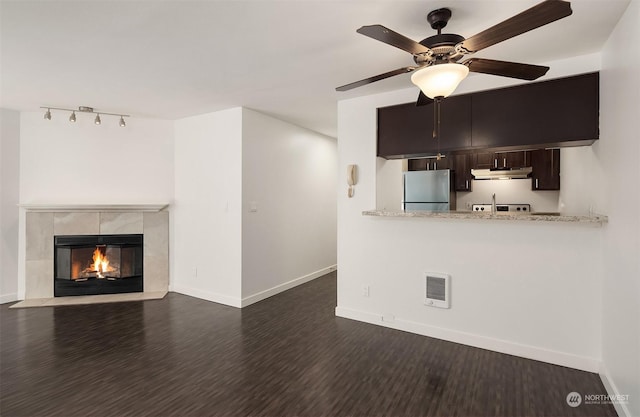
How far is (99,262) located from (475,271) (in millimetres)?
5004

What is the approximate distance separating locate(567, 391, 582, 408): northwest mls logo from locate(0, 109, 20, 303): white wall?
6.18m

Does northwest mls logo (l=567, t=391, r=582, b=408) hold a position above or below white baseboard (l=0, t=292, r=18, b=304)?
below

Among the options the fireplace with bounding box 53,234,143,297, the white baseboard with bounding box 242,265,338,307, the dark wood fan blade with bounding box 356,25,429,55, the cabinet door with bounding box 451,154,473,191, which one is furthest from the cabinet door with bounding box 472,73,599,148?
the fireplace with bounding box 53,234,143,297

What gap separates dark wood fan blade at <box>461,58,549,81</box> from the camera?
5.95 ft

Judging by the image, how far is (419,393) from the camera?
2301 millimetres

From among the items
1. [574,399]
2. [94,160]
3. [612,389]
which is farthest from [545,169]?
[94,160]

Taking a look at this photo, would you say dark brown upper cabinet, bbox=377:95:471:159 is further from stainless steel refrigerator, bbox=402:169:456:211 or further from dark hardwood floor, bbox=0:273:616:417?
dark hardwood floor, bbox=0:273:616:417

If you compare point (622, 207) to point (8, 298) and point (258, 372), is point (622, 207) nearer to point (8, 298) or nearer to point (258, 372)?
point (258, 372)

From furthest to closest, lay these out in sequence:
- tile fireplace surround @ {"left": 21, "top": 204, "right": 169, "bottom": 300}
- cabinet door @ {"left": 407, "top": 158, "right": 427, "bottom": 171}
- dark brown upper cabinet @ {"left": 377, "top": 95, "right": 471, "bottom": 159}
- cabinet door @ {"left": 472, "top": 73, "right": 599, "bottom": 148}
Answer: cabinet door @ {"left": 407, "top": 158, "right": 427, "bottom": 171}
tile fireplace surround @ {"left": 21, "top": 204, "right": 169, "bottom": 300}
dark brown upper cabinet @ {"left": 377, "top": 95, "right": 471, "bottom": 159}
cabinet door @ {"left": 472, "top": 73, "right": 599, "bottom": 148}

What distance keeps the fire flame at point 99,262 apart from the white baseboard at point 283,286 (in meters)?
2.29

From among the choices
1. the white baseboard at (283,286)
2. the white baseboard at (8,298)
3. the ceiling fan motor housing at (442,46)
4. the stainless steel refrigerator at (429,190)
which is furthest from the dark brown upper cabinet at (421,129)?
the white baseboard at (8,298)

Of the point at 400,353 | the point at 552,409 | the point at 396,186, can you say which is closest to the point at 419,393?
the point at 400,353

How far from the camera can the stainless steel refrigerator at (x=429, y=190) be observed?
4.98 meters

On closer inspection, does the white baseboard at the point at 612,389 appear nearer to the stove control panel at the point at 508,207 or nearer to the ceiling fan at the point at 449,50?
the ceiling fan at the point at 449,50
